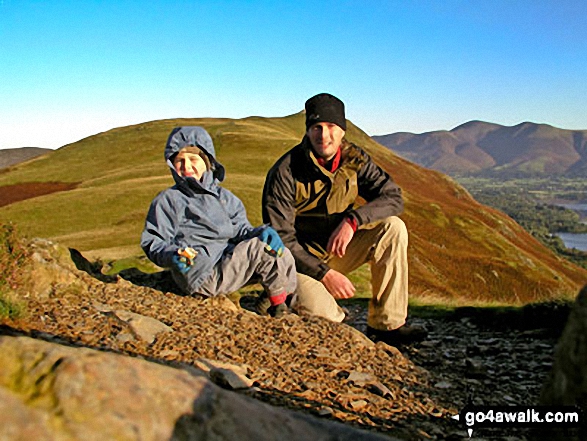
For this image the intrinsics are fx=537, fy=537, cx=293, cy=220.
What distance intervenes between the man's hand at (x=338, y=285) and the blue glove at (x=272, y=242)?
926 millimetres

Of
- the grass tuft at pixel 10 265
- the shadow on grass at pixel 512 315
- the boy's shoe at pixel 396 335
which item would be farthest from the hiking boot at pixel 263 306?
the shadow on grass at pixel 512 315

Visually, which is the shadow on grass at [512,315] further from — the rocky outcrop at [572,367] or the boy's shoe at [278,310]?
the rocky outcrop at [572,367]

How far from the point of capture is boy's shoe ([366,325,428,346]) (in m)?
7.94

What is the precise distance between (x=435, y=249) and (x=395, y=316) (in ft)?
124

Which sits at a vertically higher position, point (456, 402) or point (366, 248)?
point (366, 248)

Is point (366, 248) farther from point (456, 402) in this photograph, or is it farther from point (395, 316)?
point (456, 402)

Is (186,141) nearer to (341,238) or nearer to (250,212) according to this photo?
(341,238)

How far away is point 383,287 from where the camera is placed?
784 centimetres

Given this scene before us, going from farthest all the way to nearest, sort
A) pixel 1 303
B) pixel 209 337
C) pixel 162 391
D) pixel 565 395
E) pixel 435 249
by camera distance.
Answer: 1. pixel 435 249
2. pixel 209 337
3. pixel 1 303
4. pixel 565 395
5. pixel 162 391

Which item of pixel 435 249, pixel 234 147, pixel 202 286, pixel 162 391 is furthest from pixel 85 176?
pixel 162 391

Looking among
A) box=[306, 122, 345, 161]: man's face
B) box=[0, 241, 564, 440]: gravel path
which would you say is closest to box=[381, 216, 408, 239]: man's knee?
box=[306, 122, 345, 161]: man's face

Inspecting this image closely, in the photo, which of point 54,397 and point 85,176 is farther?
point 85,176

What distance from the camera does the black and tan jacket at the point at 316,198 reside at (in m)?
8.15

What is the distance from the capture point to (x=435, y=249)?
145ft
